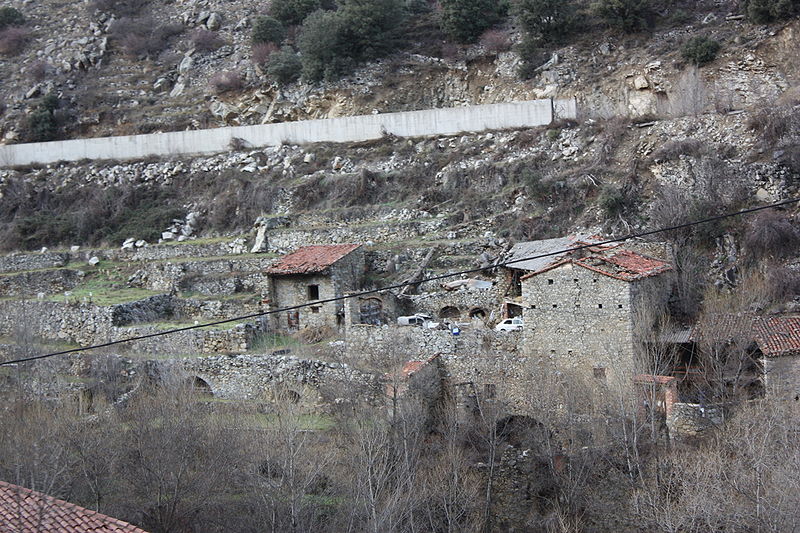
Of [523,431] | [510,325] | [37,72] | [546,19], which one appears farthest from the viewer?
[37,72]

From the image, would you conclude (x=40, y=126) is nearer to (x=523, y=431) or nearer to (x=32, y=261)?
(x=32, y=261)

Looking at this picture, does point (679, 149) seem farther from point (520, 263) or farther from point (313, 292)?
point (313, 292)

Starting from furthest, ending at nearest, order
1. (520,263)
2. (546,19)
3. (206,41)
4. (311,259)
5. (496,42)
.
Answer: (206,41) → (496,42) → (546,19) → (311,259) → (520,263)

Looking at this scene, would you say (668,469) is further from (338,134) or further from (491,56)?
(491,56)

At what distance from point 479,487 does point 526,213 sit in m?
14.4

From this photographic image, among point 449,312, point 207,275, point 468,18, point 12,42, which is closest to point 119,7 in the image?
point 12,42

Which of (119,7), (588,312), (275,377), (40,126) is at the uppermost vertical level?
(119,7)

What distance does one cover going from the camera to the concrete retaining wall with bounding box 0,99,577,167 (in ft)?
119

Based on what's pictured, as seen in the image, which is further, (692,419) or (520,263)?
(520,263)

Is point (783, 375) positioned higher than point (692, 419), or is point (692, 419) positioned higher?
point (783, 375)

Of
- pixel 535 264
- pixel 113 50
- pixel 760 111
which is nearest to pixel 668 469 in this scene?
pixel 535 264

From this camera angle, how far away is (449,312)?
26.5m

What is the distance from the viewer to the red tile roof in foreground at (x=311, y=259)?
1057 inches

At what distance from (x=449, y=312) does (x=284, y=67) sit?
22610 mm
